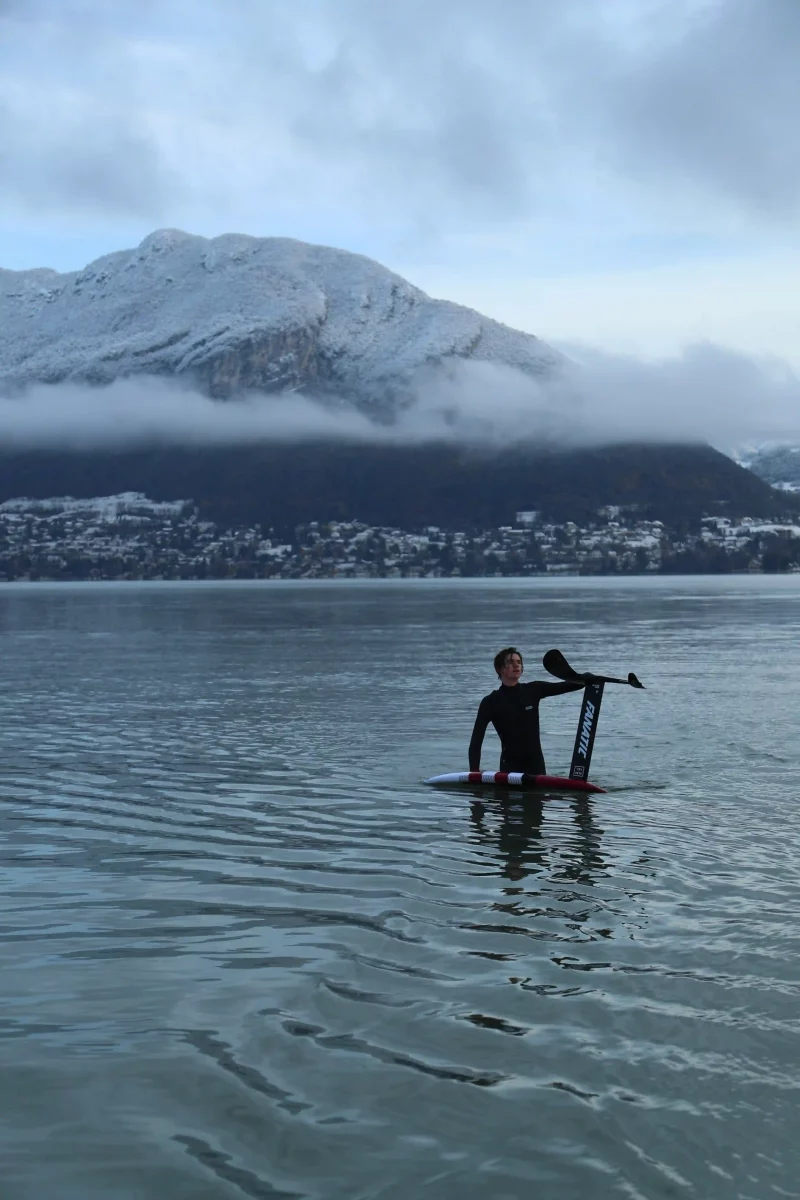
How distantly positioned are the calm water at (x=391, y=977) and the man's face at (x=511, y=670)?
174 cm

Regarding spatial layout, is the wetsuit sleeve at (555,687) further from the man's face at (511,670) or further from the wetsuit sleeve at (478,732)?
the wetsuit sleeve at (478,732)

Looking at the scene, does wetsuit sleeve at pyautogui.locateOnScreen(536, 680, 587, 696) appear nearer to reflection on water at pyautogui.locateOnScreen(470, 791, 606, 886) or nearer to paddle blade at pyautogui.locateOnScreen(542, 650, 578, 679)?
paddle blade at pyautogui.locateOnScreen(542, 650, 578, 679)

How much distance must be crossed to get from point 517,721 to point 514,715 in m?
0.17

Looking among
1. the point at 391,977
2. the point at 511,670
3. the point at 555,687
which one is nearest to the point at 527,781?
the point at 555,687

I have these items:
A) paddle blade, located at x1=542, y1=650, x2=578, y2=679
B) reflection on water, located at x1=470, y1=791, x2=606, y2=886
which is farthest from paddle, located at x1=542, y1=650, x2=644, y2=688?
reflection on water, located at x1=470, y1=791, x2=606, y2=886

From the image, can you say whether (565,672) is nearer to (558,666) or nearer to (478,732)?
(558,666)

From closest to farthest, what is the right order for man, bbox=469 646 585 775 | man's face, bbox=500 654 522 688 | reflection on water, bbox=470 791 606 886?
reflection on water, bbox=470 791 606 886 < man's face, bbox=500 654 522 688 < man, bbox=469 646 585 775

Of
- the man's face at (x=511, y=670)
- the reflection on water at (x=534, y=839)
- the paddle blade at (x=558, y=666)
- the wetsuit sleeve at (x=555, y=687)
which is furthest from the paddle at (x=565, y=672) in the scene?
the reflection on water at (x=534, y=839)

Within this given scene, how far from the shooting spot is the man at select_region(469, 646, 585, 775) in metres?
16.6

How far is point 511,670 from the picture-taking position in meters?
16.5

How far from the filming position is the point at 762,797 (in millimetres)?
16938

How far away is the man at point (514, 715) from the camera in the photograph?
1664 centimetres

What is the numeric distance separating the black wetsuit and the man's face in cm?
19

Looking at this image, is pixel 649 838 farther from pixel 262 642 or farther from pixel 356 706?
pixel 262 642
